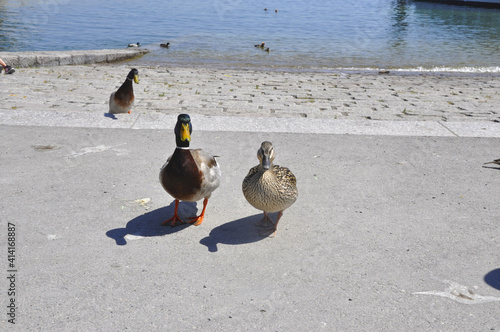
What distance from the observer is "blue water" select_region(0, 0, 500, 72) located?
17.4 m

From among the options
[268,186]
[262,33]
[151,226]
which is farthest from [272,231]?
[262,33]

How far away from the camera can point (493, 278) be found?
366 centimetres

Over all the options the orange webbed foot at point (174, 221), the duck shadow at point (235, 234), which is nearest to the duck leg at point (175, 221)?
the orange webbed foot at point (174, 221)

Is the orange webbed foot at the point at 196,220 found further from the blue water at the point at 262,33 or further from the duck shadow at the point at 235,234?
the blue water at the point at 262,33

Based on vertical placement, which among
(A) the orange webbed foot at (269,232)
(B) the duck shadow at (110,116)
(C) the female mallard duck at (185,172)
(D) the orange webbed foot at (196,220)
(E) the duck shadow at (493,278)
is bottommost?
(E) the duck shadow at (493,278)

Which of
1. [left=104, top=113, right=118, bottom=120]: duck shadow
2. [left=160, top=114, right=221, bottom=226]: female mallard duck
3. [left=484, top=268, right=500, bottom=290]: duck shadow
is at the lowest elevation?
[left=484, top=268, right=500, bottom=290]: duck shadow

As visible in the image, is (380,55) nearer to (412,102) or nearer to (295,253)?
(412,102)

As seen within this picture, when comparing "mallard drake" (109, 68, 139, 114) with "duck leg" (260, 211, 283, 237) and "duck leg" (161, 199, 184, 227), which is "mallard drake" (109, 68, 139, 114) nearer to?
"duck leg" (161, 199, 184, 227)

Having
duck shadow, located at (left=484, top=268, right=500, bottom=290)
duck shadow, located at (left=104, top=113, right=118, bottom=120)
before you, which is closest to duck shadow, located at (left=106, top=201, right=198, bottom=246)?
duck shadow, located at (left=484, top=268, right=500, bottom=290)

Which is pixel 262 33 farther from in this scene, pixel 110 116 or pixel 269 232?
pixel 269 232

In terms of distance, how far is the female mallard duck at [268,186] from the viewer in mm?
4094

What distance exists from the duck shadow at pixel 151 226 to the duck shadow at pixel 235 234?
0.33 meters

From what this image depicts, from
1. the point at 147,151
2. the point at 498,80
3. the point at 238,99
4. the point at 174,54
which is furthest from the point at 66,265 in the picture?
the point at 174,54

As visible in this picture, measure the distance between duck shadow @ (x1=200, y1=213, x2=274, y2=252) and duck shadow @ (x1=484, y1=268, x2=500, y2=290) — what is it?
6.01ft
